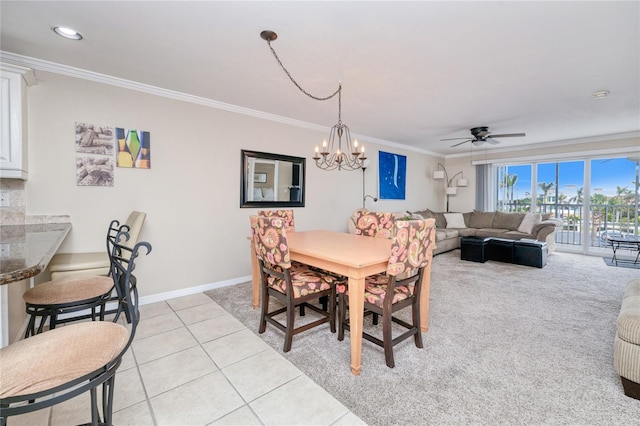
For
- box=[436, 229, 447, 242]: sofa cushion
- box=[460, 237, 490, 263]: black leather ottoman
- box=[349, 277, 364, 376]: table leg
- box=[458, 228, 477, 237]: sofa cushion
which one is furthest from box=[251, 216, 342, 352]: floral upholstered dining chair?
box=[458, 228, 477, 237]: sofa cushion

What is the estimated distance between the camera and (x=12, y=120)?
2.23 meters

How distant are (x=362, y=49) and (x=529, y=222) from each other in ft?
18.5

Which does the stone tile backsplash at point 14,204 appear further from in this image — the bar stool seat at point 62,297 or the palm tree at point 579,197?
the palm tree at point 579,197

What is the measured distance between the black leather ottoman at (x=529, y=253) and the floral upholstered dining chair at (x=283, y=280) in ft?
13.4

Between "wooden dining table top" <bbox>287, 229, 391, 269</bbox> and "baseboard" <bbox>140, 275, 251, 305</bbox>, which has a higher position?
"wooden dining table top" <bbox>287, 229, 391, 269</bbox>

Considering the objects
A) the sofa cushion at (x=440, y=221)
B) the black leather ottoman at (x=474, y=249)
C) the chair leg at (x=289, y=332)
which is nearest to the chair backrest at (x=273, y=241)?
the chair leg at (x=289, y=332)

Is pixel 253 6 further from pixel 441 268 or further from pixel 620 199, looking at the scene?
pixel 620 199

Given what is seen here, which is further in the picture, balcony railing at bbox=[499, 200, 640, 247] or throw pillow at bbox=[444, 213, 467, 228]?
throw pillow at bbox=[444, 213, 467, 228]

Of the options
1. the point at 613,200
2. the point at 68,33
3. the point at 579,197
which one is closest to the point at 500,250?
the point at 579,197

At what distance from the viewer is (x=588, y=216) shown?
6004 mm

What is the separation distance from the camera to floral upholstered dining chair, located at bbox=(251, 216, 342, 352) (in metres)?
2.11

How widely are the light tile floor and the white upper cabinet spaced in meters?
1.65

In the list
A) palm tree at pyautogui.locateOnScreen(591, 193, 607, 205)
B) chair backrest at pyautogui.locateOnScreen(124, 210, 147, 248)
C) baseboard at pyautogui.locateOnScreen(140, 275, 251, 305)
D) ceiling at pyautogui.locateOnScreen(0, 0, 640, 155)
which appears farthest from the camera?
palm tree at pyautogui.locateOnScreen(591, 193, 607, 205)

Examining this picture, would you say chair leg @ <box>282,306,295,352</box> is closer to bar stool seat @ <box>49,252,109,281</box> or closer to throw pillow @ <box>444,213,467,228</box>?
bar stool seat @ <box>49,252,109,281</box>
